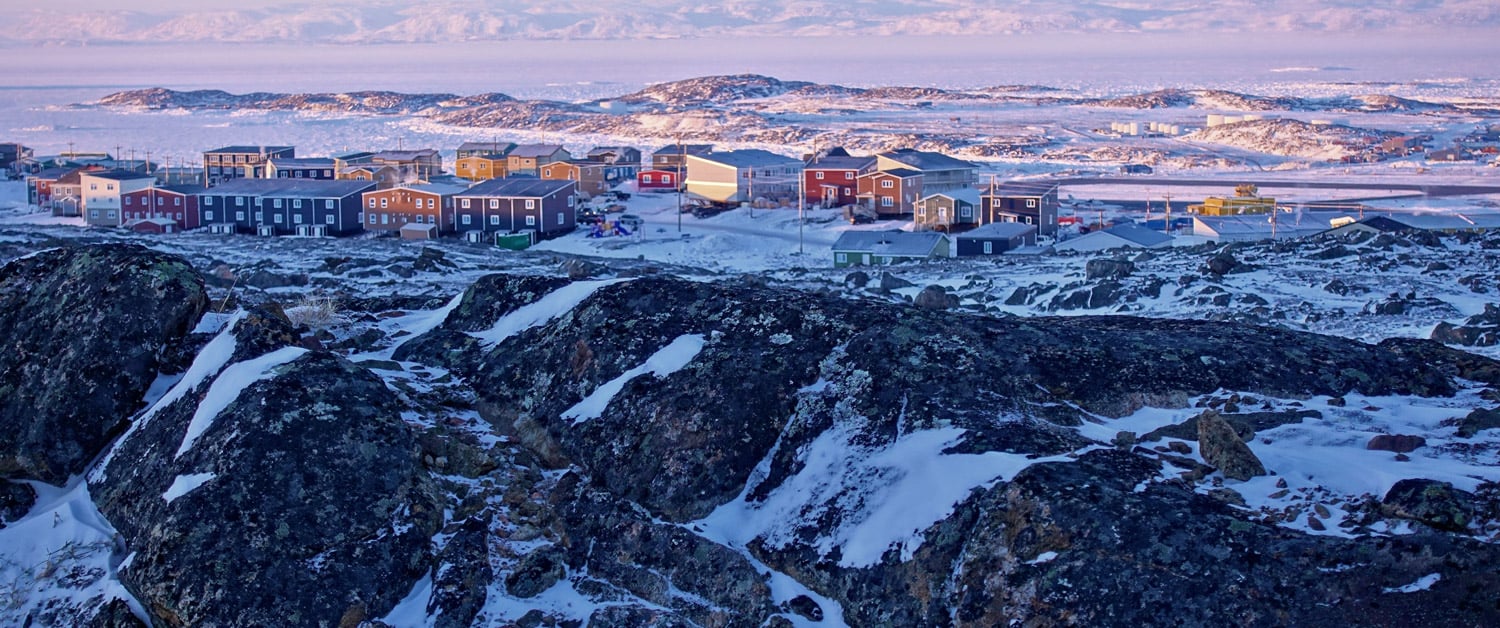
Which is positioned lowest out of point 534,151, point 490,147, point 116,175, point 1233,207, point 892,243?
point 892,243

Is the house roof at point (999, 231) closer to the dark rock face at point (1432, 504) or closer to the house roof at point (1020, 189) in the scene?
the house roof at point (1020, 189)

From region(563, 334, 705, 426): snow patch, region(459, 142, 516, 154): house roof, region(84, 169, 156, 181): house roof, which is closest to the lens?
region(563, 334, 705, 426): snow patch

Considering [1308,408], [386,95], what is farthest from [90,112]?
[1308,408]

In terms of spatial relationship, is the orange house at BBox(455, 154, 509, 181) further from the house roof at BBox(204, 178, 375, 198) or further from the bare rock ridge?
the bare rock ridge

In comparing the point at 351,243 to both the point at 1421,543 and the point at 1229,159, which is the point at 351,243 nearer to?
the point at 1421,543

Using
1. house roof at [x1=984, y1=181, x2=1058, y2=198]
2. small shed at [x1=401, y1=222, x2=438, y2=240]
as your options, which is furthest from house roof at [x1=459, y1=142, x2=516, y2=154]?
house roof at [x1=984, y1=181, x2=1058, y2=198]

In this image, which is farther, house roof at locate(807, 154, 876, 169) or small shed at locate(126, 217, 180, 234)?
house roof at locate(807, 154, 876, 169)

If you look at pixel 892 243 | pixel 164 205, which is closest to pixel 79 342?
pixel 892 243

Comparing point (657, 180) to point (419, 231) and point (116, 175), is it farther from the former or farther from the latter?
point (116, 175)
